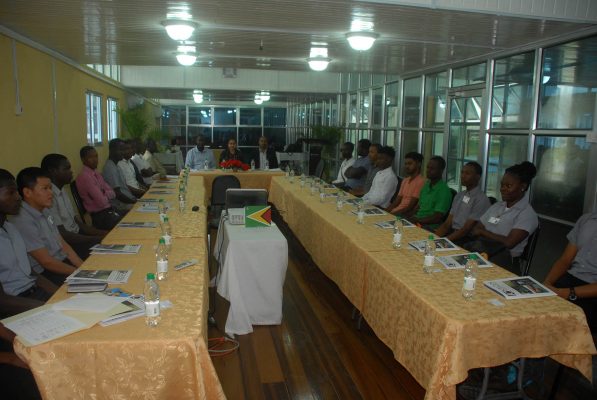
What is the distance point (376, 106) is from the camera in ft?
30.4

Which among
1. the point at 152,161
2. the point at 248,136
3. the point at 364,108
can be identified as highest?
the point at 364,108

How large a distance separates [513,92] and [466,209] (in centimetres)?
175

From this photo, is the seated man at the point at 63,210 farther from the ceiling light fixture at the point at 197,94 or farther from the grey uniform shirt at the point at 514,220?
the ceiling light fixture at the point at 197,94

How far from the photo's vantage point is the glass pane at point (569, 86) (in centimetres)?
411

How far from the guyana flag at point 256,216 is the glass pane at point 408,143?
432cm

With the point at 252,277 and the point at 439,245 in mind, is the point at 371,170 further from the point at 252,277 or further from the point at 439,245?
the point at 252,277

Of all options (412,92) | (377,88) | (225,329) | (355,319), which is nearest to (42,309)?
(225,329)

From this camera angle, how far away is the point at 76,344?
184 cm

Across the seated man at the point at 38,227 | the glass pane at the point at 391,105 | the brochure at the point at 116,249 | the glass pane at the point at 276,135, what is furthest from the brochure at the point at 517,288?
the glass pane at the point at 276,135

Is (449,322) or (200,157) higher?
(200,157)

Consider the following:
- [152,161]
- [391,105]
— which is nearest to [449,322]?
[391,105]

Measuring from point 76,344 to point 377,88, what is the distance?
324 inches

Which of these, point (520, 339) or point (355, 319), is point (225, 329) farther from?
point (520, 339)

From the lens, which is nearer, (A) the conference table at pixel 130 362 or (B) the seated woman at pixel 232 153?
(A) the conference table at pixel 130 362
